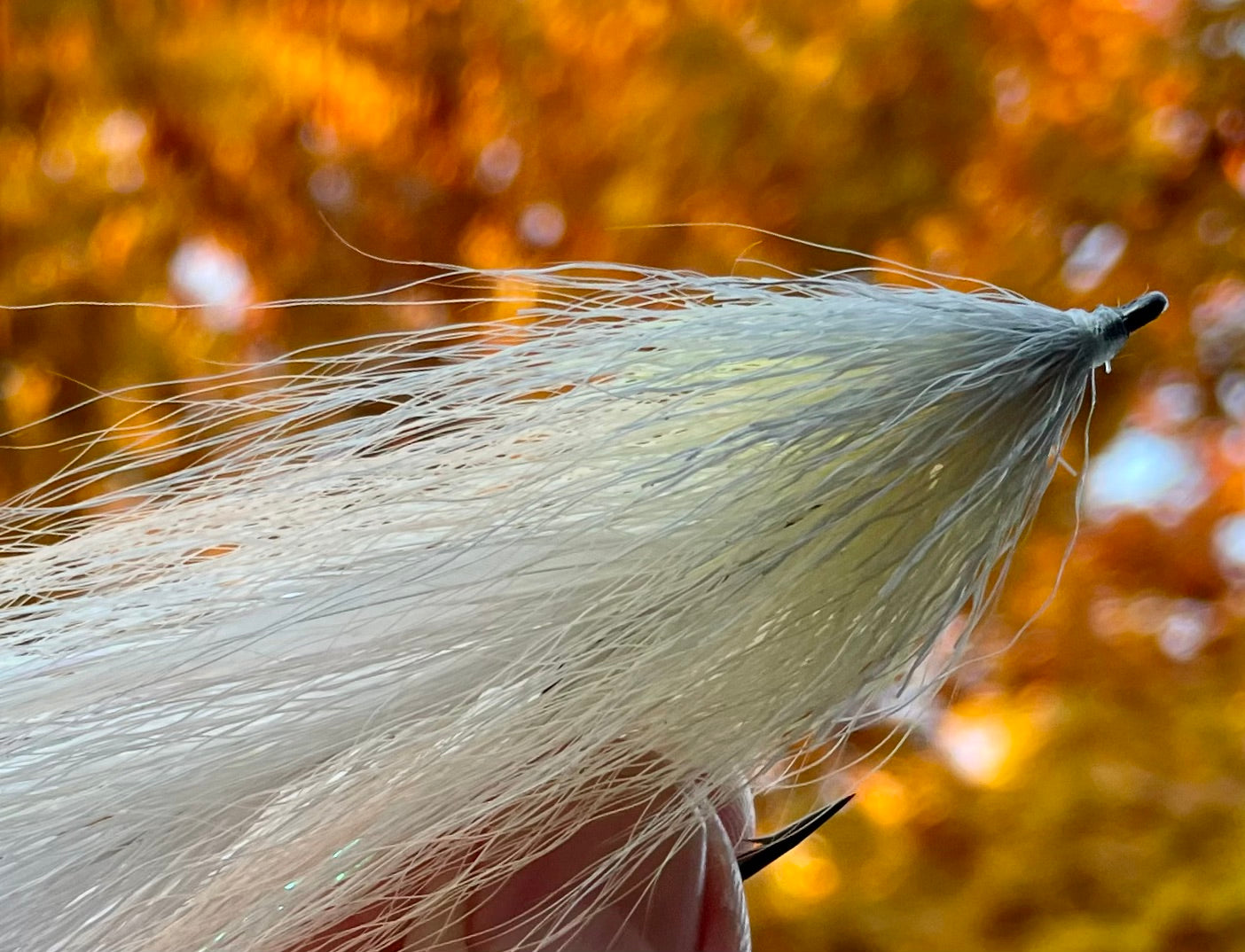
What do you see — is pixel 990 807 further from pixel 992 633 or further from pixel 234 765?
pixel 234 765

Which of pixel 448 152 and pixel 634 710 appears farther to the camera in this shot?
pixel 448 152

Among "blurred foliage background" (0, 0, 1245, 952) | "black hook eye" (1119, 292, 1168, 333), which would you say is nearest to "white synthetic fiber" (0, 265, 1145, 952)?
"black hook eye" (1119, 292, 1168, 333)

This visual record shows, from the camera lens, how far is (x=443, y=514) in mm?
286

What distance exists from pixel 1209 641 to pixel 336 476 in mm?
655

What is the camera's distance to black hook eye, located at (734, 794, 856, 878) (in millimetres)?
300

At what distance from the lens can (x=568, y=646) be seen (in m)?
0.26

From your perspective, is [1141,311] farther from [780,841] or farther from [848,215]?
[848,215]

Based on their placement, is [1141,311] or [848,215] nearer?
[1141,311]

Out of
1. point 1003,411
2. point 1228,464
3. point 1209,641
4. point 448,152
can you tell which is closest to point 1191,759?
point 1209,641

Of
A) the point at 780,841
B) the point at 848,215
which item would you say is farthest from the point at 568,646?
the point at 848,215

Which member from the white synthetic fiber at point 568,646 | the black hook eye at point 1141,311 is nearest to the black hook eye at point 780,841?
the white synthetic fiber at point 568,646

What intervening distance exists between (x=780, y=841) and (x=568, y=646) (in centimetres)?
10

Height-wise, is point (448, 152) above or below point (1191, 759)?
above

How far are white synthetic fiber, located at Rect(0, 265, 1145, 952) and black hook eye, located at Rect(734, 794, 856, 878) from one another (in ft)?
0.12
